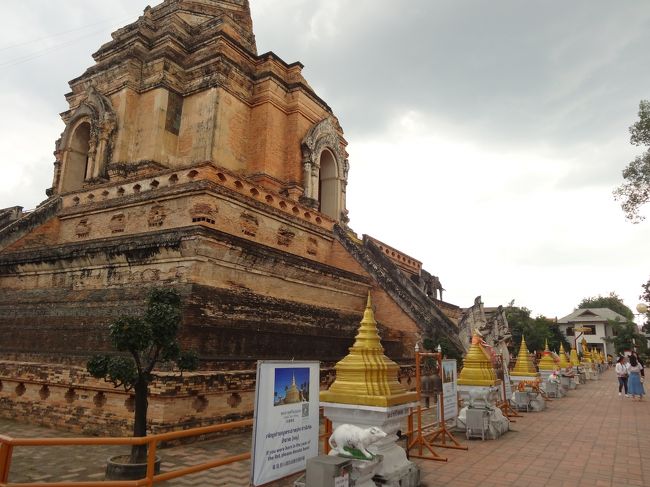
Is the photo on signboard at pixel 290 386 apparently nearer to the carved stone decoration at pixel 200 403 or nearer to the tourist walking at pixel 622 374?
the carved stone decoration at pixel 200 403

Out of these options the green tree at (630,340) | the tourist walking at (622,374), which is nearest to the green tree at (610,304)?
the green tree at (630,340)

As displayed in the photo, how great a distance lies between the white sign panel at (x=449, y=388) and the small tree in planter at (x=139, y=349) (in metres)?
4.62

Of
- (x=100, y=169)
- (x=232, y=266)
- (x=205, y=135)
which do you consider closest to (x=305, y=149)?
(x=205, y=135)

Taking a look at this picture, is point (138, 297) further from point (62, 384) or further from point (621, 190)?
point (621, 190)

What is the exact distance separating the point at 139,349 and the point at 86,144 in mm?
15593

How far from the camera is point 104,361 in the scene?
6035 mm

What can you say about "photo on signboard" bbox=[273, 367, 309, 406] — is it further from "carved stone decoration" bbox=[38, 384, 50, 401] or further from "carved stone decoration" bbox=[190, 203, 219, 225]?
"carved stone decoration" bbox=[38, 384, 50, 401]

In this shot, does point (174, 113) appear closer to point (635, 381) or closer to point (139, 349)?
point (139, 349)

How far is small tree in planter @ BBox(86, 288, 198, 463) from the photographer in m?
5.99

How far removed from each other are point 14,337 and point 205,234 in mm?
5874

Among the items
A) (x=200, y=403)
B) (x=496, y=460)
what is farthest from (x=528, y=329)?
(x=200, y=403)

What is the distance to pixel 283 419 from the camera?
491 centimetres

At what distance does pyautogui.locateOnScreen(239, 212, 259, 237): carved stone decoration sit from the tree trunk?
629 centimetres

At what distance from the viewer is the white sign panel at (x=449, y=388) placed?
28.1 ft
